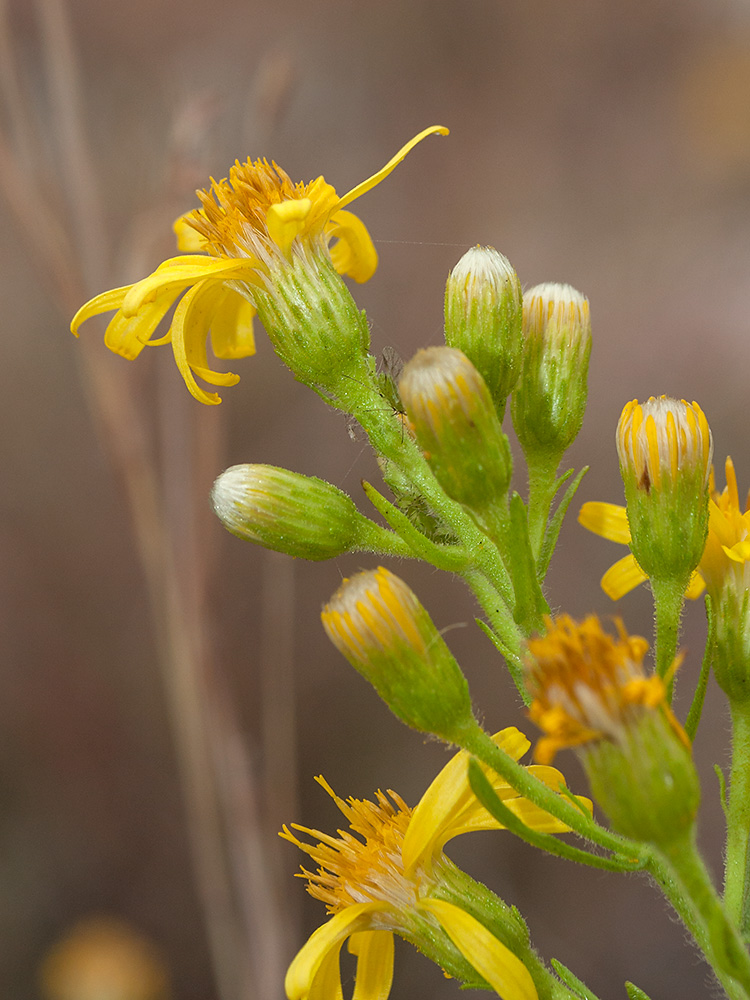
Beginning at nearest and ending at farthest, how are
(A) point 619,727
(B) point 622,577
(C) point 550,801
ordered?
1. (A) point 619,727
2. (C) point 550,801
3. (B) point 622,577

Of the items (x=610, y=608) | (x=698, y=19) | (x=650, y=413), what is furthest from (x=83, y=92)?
(x=650, y=413)

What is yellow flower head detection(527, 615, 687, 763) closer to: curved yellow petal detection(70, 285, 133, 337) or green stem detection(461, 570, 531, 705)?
green stem detection(461, 570, 531, 705)

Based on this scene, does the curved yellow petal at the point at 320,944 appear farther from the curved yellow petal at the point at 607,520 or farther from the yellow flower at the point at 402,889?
the curved yellow petal at the point at 607,520

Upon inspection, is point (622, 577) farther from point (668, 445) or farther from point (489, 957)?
point (489, 957)

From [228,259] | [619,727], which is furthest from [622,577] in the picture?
[228,259]

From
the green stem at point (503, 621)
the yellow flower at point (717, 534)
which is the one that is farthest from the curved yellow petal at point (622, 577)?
the green stem at point (503, 621)

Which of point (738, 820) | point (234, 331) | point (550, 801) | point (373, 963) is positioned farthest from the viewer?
point (234, 331)

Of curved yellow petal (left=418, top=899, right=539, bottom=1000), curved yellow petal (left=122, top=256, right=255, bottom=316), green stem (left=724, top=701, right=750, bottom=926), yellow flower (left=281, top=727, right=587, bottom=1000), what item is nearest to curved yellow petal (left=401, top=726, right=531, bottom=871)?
yellow flower (left=281, top=727, right=587, bottom=1000)
